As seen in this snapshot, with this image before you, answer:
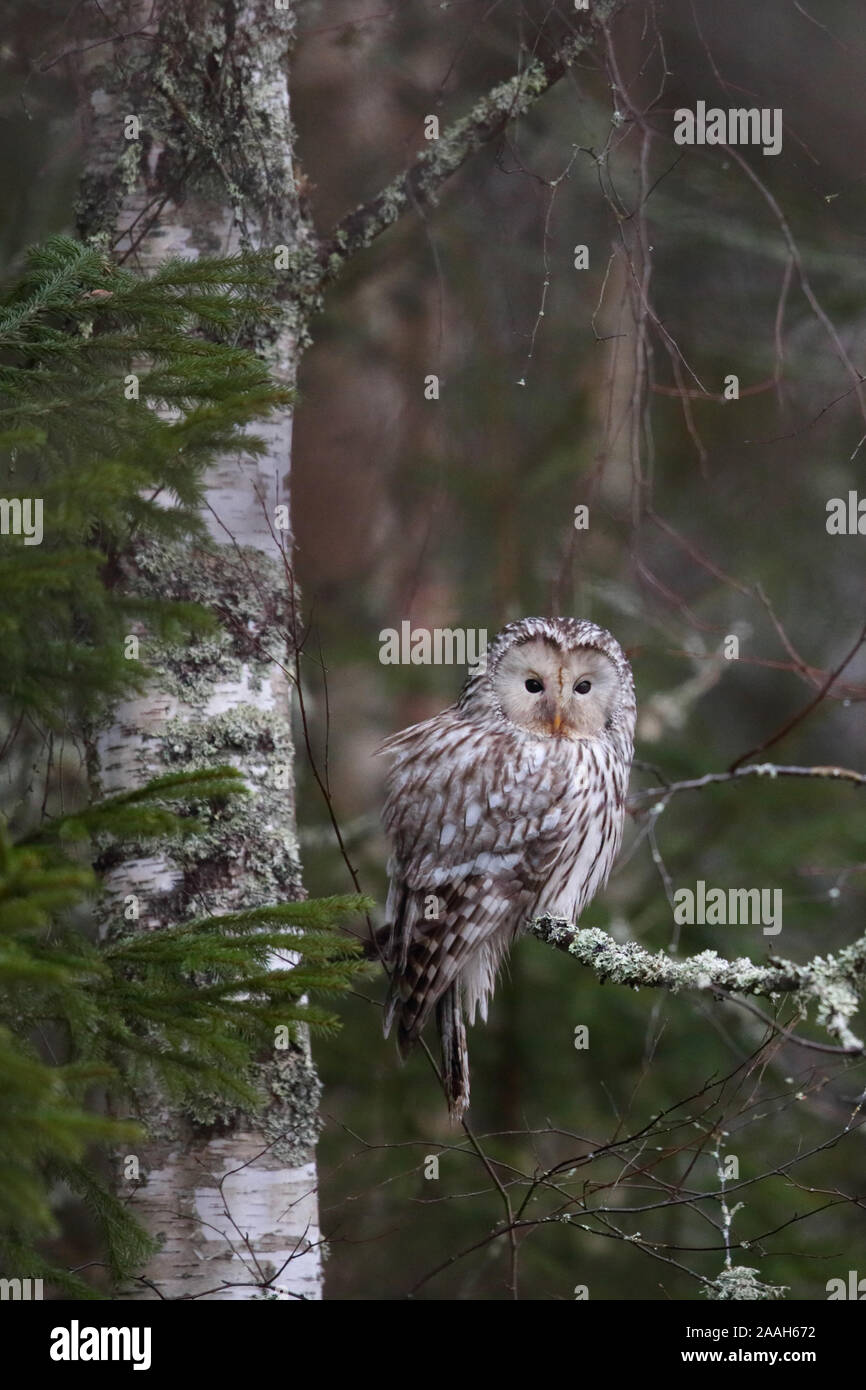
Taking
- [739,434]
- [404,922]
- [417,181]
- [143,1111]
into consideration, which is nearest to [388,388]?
[739,434]

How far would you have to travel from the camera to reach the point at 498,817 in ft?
13.3

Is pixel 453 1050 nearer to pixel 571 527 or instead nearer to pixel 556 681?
pixel 556 681

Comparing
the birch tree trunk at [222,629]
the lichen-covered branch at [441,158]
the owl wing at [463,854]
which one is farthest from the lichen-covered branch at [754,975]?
the lichen-covered branch at [441,158]

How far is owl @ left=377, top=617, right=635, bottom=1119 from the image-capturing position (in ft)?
13.1

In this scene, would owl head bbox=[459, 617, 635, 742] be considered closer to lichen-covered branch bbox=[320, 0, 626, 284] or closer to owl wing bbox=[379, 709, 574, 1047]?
owl wing bbox=[379, 709, 574, 1047]

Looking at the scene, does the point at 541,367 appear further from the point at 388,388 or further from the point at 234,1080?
the point at 234,1080

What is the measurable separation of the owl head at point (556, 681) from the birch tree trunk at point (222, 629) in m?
0.65

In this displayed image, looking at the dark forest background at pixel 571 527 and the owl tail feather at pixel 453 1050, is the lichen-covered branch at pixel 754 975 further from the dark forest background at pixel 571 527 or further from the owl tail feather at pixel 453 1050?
the dark forest background at pixel 571 527

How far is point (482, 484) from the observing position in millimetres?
6246

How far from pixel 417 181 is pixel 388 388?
3328mm
